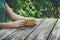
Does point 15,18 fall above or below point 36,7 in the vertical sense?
above

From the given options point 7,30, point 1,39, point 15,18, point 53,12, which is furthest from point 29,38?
point 53,12

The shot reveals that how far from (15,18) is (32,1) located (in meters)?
3.69

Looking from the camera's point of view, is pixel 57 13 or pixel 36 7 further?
pixel 57 13

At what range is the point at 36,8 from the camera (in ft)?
21.2

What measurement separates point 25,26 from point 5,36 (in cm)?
56

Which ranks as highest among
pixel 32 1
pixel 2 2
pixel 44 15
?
pixel 2 2

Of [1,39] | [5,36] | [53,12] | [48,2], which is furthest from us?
[53,12]

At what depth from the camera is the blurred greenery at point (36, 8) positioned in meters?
5.27

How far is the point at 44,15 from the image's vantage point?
675 cm

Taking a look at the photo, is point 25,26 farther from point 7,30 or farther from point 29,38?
point 29,38

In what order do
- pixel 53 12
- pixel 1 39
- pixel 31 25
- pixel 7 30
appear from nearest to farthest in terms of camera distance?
pixel 1 39, pixel 7 30, pixel 31 25, pixel 53 12

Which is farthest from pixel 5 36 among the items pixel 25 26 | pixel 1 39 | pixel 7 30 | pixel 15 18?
pixel 15 18

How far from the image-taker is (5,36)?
198cm

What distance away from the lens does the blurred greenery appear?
5273mm
